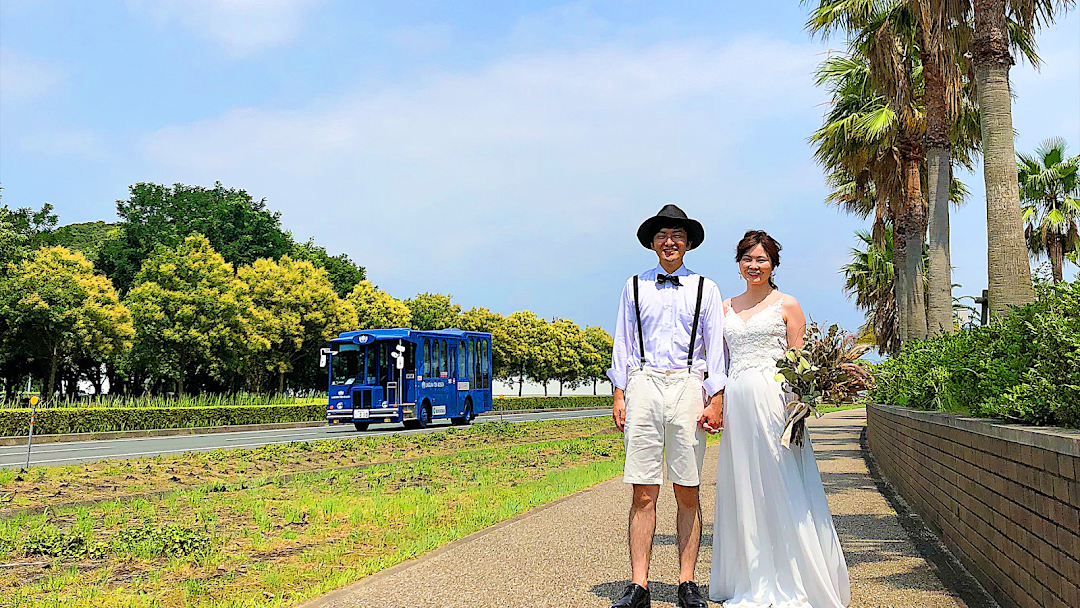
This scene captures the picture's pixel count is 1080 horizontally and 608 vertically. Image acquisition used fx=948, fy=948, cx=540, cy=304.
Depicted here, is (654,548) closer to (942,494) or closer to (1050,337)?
(942,494)

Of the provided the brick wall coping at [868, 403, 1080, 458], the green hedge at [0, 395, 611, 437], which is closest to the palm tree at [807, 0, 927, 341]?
the brick wall coping at [868, 403, 1080, 458]

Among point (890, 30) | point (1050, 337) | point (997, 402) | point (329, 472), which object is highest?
point (890, 30)

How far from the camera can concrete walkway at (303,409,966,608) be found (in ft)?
18.2

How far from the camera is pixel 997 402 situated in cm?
579

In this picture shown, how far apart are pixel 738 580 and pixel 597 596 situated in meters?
0.86

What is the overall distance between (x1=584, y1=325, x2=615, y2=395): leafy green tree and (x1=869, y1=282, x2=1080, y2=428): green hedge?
74139 mm

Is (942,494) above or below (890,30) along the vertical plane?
below

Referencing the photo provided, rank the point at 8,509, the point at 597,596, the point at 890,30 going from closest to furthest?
the point at 597,596 < the point at 8,509 < the point at 890,30

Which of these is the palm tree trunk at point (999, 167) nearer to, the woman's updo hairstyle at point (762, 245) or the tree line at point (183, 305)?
the woman's updo hairstyle at point (762, 245)

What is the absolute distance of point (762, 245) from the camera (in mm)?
5496

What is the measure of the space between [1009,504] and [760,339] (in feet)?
5.23

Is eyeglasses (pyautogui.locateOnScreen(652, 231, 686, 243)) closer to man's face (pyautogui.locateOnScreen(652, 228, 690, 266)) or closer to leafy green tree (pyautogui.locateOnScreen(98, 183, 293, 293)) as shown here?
man's face (pyautogui.locateOnScreen(652, 228, 690, 266))

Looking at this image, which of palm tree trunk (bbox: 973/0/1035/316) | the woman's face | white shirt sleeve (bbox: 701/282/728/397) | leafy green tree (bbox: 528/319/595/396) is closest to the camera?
white shirt sleeve (bbox: 701/282/728/397)

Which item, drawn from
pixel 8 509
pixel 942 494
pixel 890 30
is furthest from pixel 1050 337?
pixel 890 30
